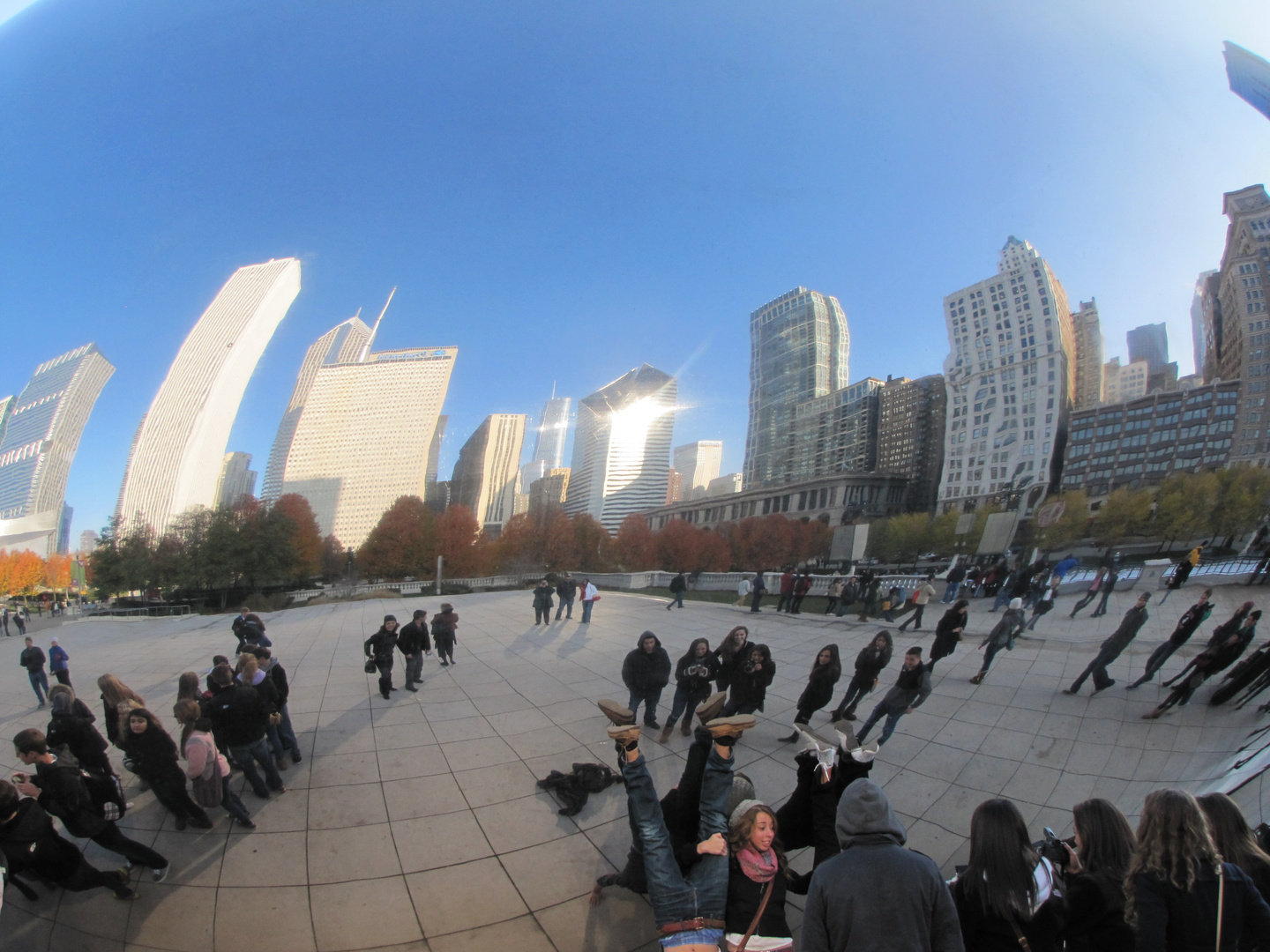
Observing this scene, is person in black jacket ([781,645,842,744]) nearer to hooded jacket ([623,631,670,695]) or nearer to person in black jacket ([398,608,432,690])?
hooded jacket ([623,631,670,695])

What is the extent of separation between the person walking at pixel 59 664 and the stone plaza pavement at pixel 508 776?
0.19 feet

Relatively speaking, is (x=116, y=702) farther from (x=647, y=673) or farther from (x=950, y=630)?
(x=950, y=630)

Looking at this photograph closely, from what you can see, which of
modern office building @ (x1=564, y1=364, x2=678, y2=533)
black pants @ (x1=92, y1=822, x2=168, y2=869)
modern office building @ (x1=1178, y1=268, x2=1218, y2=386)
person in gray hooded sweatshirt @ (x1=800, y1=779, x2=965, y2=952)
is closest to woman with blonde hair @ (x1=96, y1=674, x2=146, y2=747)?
black pants @ (x1=92, y1=822, x2=168, y2=869)

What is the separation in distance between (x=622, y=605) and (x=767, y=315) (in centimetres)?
223

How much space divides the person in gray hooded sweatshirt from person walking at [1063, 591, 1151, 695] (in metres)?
1.38

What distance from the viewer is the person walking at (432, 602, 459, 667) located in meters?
3.38

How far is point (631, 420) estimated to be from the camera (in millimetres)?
2896

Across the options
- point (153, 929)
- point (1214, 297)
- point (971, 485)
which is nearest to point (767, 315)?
point (971, 485)

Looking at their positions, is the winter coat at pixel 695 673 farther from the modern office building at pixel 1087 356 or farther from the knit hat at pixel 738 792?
the modern office building at pixel 1087 356

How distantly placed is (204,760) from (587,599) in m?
2.20

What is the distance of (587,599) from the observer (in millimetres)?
3457

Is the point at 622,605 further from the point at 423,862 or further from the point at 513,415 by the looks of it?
the point at 423,862

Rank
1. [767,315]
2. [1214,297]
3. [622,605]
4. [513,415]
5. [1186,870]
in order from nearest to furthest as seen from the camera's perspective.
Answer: [1186,870], [1214,297], [767,315], [513,415], [622,605]

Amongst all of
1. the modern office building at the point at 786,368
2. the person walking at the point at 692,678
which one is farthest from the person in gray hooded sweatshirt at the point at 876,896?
the modern office building at the point at 786,368
